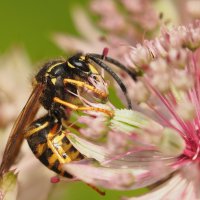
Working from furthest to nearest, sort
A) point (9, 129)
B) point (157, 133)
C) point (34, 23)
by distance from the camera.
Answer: point (34, 23) < point (9, 129) < point (157, 133)

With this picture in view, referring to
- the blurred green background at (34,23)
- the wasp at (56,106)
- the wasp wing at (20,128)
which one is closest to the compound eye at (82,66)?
the wasp at (56,106)

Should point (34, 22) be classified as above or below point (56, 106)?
below

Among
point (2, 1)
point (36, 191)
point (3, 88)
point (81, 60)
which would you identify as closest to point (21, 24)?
point (2, 1)

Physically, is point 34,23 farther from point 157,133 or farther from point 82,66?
point 157,133

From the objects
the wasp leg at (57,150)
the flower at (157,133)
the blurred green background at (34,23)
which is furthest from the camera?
the blurred green background at (34,23)

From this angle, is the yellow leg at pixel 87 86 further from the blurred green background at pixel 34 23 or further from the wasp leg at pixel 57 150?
the blurred green background at pixel 34 23

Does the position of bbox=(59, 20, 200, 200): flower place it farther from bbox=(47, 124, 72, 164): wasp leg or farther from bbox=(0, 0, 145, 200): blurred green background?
bbox=(0, 0, 145, 200): blurred green background

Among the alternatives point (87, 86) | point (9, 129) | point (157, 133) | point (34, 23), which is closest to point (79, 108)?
point (87, 86)
